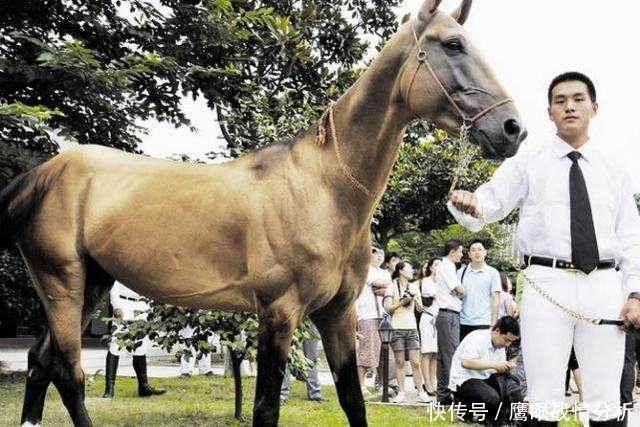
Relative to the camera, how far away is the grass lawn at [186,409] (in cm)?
691

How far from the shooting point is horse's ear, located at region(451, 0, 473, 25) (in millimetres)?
3582

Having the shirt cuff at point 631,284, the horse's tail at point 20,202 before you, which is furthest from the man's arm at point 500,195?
the horse's tail at point 20,202

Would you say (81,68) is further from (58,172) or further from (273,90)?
(58,172)

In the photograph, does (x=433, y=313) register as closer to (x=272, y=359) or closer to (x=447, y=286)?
(x=447, y=286)

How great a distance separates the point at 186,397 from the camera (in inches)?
364

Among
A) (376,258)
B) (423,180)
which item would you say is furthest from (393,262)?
(423,180)

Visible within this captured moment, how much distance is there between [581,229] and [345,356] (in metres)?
1.44

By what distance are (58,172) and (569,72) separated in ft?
9.88

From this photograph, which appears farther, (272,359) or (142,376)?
(142,376)

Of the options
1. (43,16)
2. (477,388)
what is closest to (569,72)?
(477,388)

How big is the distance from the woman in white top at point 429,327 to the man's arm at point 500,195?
261 inches

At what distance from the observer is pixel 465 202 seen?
3.24 meters

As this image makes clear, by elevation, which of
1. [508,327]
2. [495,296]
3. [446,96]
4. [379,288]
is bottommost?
[508,327]

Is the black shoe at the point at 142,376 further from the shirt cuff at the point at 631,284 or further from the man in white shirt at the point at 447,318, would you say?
the shirt cuff at the point at 631,284
